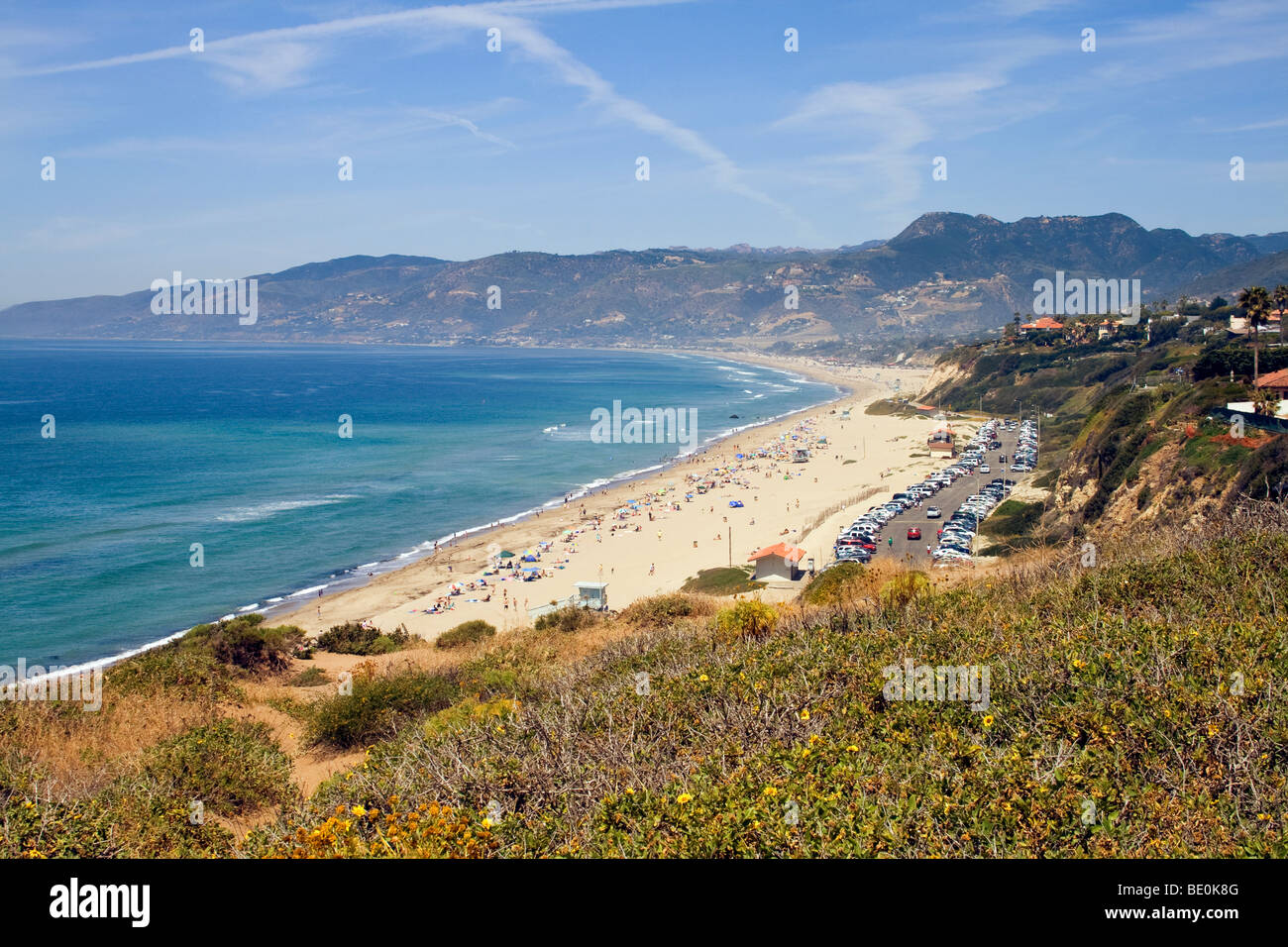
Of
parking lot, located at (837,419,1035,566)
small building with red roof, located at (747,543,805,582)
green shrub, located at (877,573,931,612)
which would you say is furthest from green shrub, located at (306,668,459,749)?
small building with red roof, located at (747,543,805,582)

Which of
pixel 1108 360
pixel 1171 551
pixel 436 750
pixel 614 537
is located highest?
pixel 1108 360

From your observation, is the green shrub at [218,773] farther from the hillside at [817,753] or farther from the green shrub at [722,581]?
the green shrub at [722,581]

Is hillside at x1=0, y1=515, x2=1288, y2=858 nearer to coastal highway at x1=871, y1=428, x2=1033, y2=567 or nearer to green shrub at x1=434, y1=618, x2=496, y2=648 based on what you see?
green shrub at x1=434, y1=618, x2=496, y2=648

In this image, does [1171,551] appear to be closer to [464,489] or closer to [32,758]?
[32,758]

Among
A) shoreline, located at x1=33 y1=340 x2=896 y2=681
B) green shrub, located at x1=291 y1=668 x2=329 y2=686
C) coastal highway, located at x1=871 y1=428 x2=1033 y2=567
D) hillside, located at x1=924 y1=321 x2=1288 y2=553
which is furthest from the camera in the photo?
coastal highway, located at x1=871 y1=428 x2=1033 y2=567

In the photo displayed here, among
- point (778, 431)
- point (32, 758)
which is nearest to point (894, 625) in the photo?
point (32, 758)
